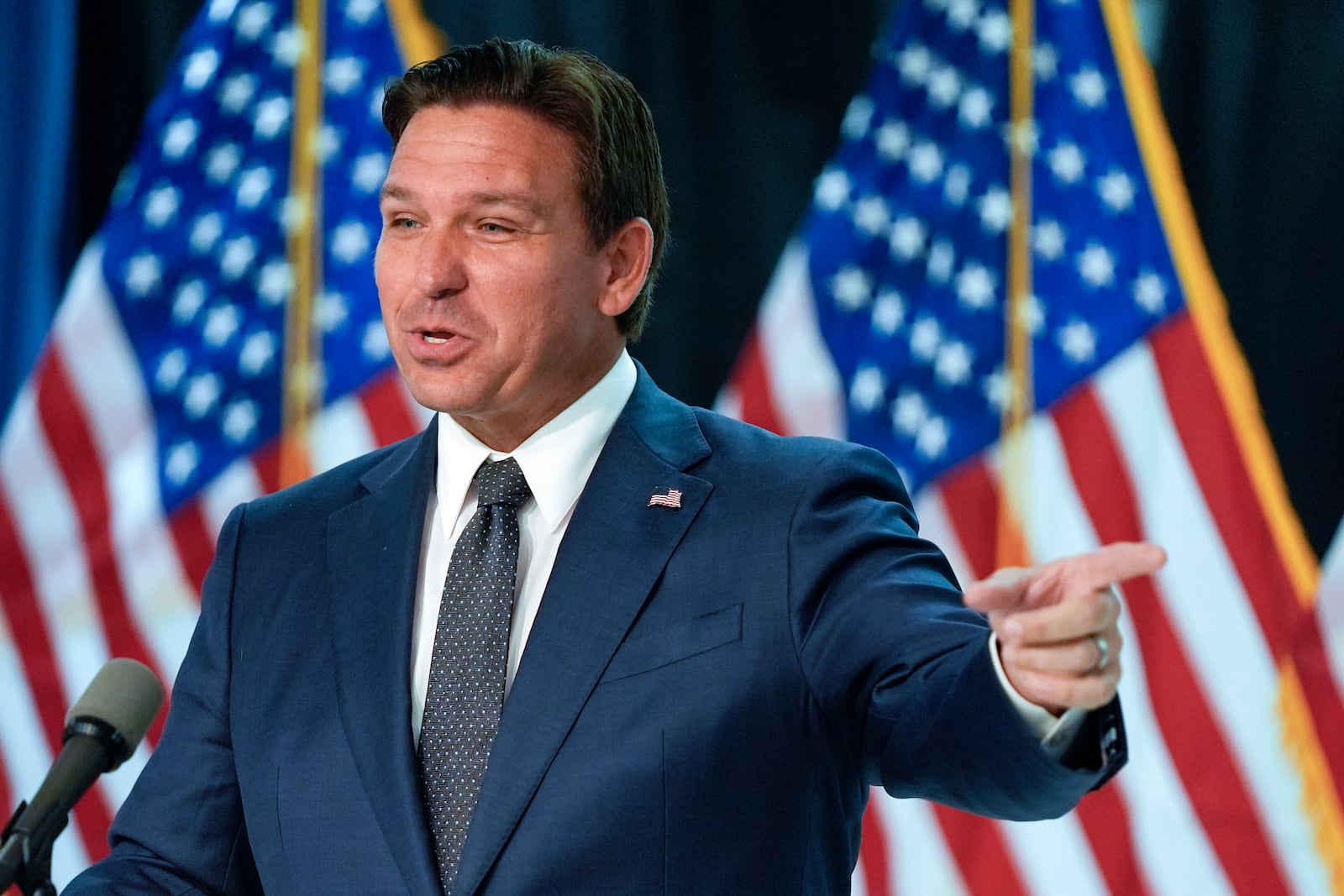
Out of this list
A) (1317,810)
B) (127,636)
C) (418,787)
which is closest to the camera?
(418,787)

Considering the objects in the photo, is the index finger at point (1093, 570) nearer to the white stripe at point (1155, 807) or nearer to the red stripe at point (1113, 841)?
the white stripe at point (1155, 807)

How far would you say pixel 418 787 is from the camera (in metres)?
1.55

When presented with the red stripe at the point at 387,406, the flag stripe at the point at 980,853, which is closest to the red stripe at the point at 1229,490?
the flag stripe at the point at 980,853

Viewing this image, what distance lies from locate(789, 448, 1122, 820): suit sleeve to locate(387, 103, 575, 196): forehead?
1.51 feet

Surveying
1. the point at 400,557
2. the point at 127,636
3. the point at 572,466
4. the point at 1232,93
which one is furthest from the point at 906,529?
the point at 127,636

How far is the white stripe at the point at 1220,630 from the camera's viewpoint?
3.56 meters

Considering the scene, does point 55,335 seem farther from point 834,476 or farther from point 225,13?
point 834,476

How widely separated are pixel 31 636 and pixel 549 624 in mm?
2659

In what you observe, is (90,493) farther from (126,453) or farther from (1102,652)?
(1102,652)

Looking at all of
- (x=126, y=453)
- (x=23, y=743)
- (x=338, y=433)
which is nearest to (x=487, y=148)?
(x=338, y=433)

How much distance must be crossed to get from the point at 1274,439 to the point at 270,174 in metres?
2.52

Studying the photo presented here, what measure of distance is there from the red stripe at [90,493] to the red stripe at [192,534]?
15 centimetres

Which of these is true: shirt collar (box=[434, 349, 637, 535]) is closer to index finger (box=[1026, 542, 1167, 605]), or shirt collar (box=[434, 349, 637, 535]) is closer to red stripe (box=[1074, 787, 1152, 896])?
index finger (box=[1026, 542, 1167, 605])

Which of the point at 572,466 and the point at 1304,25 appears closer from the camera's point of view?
the point at 572,466
